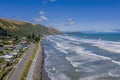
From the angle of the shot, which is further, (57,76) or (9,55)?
(9,55)

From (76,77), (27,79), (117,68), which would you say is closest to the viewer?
(27,79)

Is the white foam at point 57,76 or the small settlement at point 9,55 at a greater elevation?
the small settlement at point 9,55

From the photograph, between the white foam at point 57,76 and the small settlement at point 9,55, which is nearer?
the white foam at point 57,76

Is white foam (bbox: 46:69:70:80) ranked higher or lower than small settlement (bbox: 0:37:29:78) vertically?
lower

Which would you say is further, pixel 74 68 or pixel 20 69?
pixel 74 68

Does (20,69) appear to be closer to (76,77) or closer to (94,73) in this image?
(76,77)

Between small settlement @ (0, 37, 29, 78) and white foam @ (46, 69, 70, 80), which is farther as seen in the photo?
small settlement @ (0, 37, 29, 78)

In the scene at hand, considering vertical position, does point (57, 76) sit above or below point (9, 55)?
below

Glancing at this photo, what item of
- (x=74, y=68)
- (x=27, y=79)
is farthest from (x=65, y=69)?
(x=27, y=79)

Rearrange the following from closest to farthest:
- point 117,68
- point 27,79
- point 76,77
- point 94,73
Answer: point 27,79 → point 76,77 → point 94,73 → point 117,68
